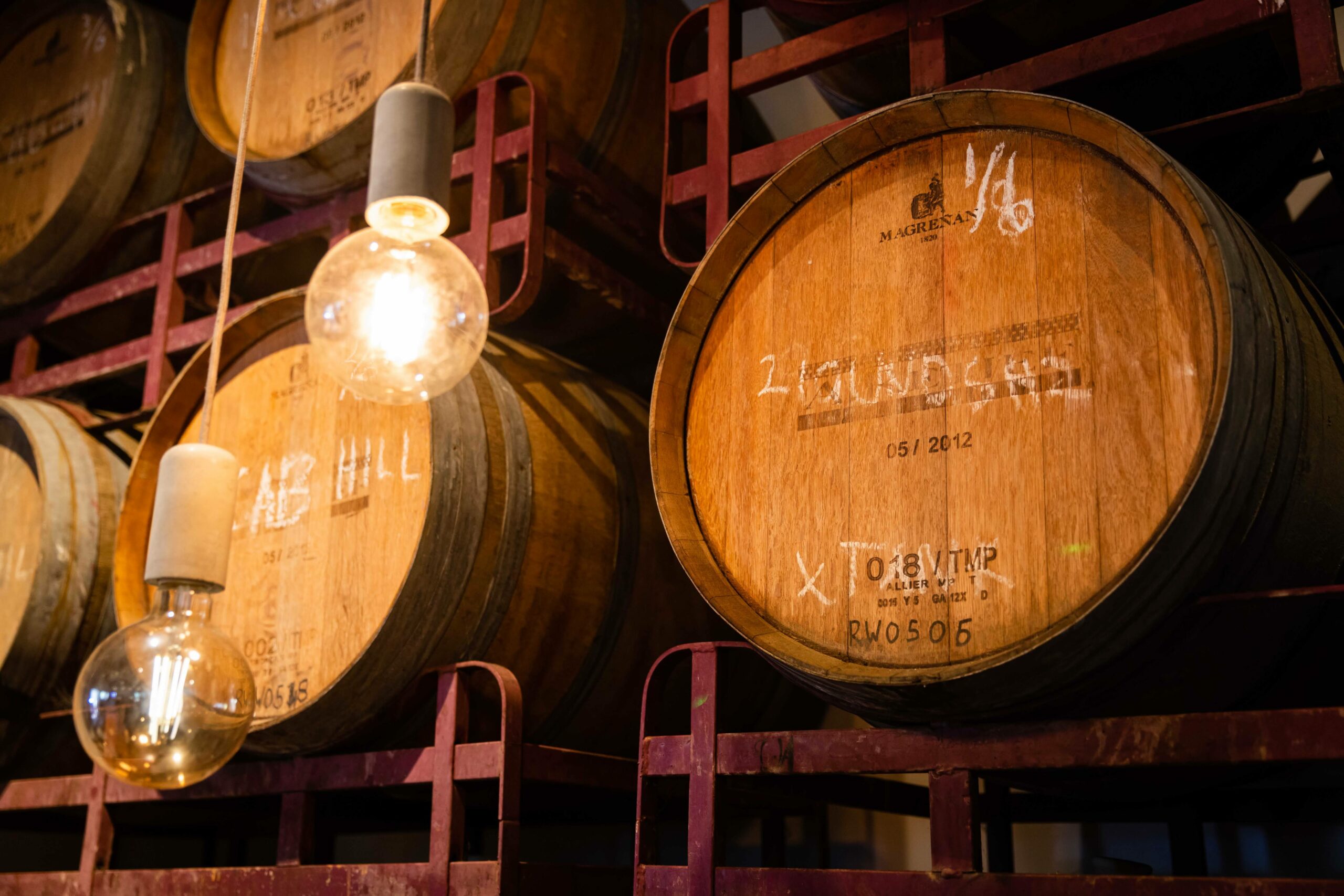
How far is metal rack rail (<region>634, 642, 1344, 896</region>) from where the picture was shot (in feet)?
5.84

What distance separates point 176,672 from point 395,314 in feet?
1.92

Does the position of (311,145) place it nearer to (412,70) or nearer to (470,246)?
(412,70)

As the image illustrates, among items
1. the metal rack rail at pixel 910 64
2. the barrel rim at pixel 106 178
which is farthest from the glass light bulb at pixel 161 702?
the barrel rim at pixel 106 178

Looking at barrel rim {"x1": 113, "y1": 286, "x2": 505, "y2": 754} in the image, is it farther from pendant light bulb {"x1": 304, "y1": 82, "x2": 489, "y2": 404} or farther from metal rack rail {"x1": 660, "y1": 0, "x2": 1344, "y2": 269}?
pendant light bulb {"x1": 304, "y1": 82, "x2": 489, "y2": 404}

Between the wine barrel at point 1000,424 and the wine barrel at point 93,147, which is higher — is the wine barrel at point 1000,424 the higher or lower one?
the lower one

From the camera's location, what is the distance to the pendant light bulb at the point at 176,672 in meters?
1.74

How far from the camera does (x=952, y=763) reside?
6.61ft

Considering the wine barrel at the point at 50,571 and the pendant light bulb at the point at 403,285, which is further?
the wine barrel at the point at 50,571

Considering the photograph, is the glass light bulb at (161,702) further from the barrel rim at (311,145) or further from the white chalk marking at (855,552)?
the barrel rim at (311,145)

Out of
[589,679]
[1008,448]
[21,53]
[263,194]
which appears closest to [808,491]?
[1008,448]

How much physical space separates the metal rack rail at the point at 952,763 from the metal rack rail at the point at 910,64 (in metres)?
0.88

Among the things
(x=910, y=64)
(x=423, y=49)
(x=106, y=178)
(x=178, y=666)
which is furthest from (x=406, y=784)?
(x=106, y=178)

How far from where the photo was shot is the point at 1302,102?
2096mm

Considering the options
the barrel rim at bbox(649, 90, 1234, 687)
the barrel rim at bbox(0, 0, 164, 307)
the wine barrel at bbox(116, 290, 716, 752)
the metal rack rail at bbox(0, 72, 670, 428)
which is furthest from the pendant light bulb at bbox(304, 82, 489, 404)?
the barrel rim at bbox(0, 0, 164, 307)
